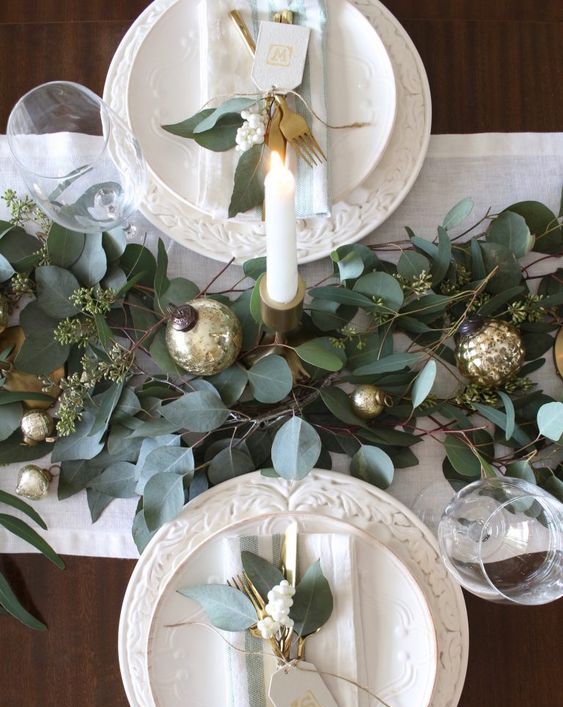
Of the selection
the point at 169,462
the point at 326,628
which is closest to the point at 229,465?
the point at 169,462

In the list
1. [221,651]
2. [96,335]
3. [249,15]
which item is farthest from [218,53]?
[221,651]

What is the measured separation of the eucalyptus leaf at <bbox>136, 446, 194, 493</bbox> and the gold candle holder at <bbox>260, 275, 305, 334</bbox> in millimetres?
196

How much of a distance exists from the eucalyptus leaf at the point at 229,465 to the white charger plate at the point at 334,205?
198 millimetres

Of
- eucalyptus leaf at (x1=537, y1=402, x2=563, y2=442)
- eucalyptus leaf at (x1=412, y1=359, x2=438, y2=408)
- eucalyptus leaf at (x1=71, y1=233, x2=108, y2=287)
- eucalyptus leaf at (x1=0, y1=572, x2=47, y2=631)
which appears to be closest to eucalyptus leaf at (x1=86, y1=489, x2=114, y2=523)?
eucalyptus leaf at (x1=0, y1=572, x2=47, y2=631)

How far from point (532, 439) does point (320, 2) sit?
493 millimetres

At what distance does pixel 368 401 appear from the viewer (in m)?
0.65

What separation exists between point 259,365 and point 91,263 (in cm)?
20

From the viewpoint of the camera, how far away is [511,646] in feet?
2.30

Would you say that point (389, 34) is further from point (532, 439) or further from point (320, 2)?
point (532, 439)

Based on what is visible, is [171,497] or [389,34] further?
[389,34]

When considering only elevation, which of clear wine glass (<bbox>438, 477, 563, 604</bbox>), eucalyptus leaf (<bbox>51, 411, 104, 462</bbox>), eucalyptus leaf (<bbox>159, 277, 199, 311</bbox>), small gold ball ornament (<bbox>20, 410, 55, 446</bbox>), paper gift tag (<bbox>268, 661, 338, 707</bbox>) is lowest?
paper gift tag (<bbox>268, 661, 338, 707</bbox>)

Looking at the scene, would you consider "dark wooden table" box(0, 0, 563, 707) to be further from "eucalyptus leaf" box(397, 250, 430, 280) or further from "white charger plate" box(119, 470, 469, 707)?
"eucalyptus leaf" box(397, 250, 430, 280)

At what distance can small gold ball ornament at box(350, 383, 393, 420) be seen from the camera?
0.65 m

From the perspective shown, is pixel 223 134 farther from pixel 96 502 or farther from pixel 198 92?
pixel 96 502
